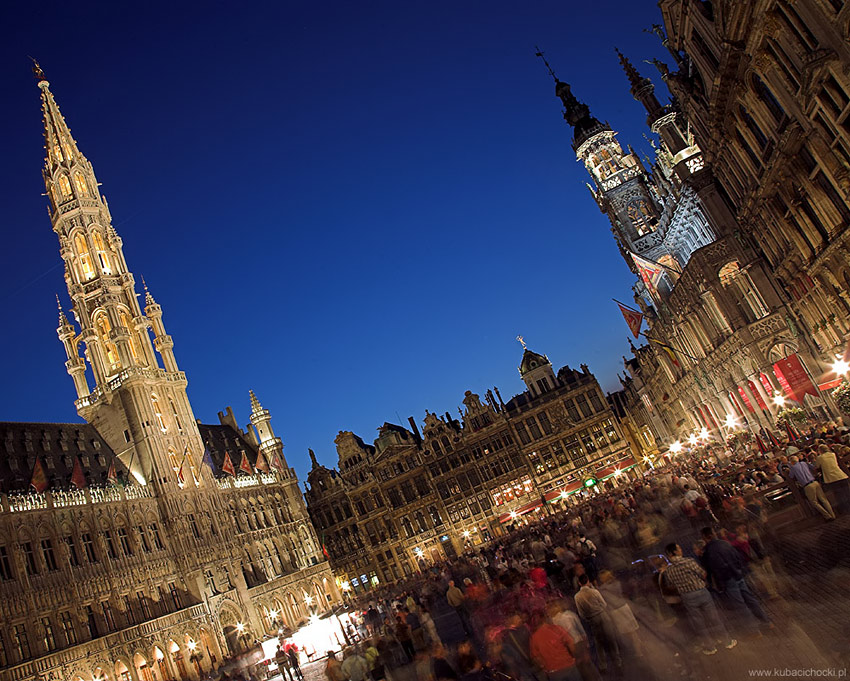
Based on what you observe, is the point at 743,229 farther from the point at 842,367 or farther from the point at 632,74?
the point at 632,74

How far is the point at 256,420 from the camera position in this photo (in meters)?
72.8

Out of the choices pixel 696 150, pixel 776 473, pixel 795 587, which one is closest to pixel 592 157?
pixel 696 150

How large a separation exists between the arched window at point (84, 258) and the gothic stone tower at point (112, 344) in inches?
3.3

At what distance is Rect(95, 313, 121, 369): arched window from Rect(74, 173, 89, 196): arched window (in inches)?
535

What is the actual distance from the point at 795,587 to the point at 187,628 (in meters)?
45.9

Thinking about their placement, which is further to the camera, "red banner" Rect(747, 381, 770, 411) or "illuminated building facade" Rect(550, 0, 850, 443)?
"red banner" Rect(747, 381, 770, 411)

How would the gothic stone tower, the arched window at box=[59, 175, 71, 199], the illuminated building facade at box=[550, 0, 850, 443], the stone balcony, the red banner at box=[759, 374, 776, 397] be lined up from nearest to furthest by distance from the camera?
the illuminated building facade at box=[550, 0, 850, 443], the stone balcony, the red banner at box=[759, 374, 776, 397], the gothic stone tower, the arched window at box=[59, 175, 71, 199]

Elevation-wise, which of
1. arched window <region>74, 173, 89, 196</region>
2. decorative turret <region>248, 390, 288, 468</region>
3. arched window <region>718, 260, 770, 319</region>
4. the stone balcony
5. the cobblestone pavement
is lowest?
the cobblestone pavement

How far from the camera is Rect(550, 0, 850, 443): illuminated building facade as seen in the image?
84.4 feet

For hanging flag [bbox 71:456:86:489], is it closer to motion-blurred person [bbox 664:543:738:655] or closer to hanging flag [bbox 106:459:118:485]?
hanging flag [bbox 106:459:118:485]

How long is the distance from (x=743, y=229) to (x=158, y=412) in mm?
47258

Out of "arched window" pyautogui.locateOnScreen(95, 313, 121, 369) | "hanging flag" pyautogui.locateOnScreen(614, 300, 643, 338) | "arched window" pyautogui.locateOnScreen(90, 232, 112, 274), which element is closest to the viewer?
"hanging flag" pyautogui.locateOnScreen(614, 300, 643, 338)

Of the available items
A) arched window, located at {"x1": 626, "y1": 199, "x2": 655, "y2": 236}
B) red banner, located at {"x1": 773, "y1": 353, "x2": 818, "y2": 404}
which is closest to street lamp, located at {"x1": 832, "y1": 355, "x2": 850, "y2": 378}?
red banner, located at {"x1": 773, "y1": 353, "x2": 818, "y2": 404}

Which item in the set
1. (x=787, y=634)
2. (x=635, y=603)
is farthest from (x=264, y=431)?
(x=787, y=634)
